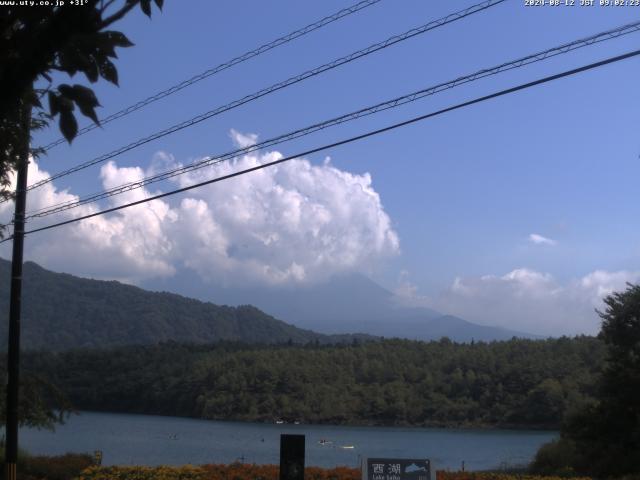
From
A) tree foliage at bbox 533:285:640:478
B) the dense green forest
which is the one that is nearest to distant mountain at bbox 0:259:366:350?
the dense green forest

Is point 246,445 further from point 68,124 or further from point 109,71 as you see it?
point 68,124

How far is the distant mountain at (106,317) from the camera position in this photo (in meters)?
159

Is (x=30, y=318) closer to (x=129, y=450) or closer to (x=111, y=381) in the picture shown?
(x=111, y=381)

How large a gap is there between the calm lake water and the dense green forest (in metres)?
3.46

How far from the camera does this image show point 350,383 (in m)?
71.4

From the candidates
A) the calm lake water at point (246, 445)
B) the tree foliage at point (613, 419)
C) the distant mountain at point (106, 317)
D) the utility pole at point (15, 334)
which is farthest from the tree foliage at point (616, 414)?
the distant mountain at point (106, 317)

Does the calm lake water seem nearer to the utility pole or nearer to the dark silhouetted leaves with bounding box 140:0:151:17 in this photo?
the utility pole

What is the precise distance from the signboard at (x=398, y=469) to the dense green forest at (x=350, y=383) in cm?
4102

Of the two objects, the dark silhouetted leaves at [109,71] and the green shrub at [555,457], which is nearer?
the dark silhouetted leaves at [109,71]

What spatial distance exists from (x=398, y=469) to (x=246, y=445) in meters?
27.8

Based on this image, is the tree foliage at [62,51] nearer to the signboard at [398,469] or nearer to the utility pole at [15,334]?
the signboard at [398,469]

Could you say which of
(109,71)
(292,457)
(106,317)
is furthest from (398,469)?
(106,317)

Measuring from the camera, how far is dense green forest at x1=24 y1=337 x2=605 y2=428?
190 feet

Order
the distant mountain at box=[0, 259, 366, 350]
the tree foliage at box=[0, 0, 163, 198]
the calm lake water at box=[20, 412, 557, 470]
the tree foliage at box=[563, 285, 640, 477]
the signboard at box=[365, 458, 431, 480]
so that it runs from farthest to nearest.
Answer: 1. the distant mountain at box=[0, 259, 366, 350]
2. the calm lake water at box=[20, 412, 557, 470]
3. the tree foliage at box=[563, 285, 640, 477]
4. the signboard at box=[365, 458, 431, 480]
5. the tree foliage at box=[0, 0, 163, 198]
